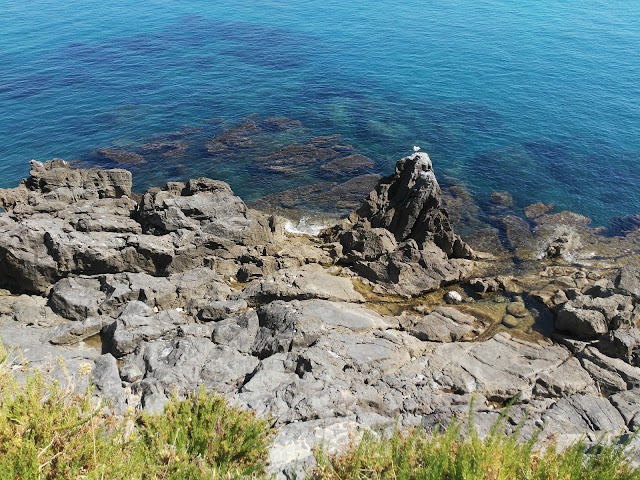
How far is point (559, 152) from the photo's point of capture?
42.5 m

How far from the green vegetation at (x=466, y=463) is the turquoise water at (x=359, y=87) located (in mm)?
29471

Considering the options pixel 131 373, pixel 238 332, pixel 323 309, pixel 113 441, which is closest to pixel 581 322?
pixel 323 309

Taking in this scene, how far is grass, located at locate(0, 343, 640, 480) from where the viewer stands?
23.4 feet

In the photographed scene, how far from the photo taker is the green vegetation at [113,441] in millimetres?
7029

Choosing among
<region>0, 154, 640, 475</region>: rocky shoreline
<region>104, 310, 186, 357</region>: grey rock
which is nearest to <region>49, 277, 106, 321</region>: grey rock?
<region>0, 154, 640, 475</region>: rocky shoreline

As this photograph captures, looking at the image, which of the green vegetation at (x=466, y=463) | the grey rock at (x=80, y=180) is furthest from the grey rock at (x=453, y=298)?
the grey rock at (x=80, y=180)

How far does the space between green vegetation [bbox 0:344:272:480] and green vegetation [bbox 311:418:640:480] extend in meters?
1.83

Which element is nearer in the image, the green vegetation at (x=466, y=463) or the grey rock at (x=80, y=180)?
the green vegetation at (x=466, y=463)

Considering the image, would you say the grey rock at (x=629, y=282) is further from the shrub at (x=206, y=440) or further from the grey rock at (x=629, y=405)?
the shrub at (x=206, y=440)

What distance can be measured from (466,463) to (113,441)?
5646 millimetres

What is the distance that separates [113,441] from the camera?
788 centimetres

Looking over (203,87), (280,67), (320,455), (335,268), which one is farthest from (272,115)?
(320,455)

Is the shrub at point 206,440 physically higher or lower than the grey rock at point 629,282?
higher

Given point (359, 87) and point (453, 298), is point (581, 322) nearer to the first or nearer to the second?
point (453, 298)
